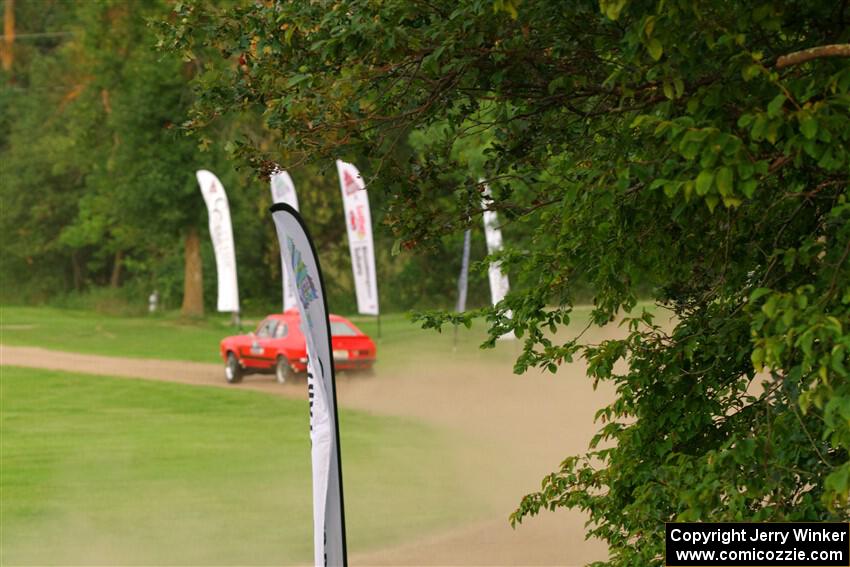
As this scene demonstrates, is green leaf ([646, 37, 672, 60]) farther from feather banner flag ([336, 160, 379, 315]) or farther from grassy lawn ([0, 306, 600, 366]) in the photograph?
grassy lawn ([0, 306, 600, 366])

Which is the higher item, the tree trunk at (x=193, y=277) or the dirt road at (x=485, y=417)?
the tree trunk at (x=193, y=277)

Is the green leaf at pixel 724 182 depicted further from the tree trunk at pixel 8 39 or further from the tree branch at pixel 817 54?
the tree trunk at pixel 8 39

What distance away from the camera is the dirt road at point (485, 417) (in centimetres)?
1945

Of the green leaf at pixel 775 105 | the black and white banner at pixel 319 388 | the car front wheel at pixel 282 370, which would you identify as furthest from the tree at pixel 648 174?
the car front wheel at pixel 282 370

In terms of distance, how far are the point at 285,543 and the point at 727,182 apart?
16.0m

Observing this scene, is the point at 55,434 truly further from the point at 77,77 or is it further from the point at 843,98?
the point at 77,77

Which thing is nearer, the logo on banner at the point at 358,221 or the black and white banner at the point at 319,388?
the black and white banner at the point at 319,388

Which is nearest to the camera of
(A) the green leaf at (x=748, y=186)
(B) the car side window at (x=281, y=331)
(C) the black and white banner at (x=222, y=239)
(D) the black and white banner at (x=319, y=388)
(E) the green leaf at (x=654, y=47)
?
(A) the green leaf at (x=748, y=186)

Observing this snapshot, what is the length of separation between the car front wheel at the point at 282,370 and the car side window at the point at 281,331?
0.70 meters

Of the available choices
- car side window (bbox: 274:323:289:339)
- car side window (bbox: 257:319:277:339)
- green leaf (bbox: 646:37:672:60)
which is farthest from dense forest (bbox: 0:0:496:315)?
green leaf (bbox: 646:37:672:60)

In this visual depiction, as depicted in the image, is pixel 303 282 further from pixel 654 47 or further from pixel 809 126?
pixel 809 126

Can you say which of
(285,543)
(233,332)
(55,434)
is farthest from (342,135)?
(233,332)

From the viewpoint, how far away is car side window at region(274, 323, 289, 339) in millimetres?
31094

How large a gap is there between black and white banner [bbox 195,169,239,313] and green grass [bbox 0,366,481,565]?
3955 millimetres
